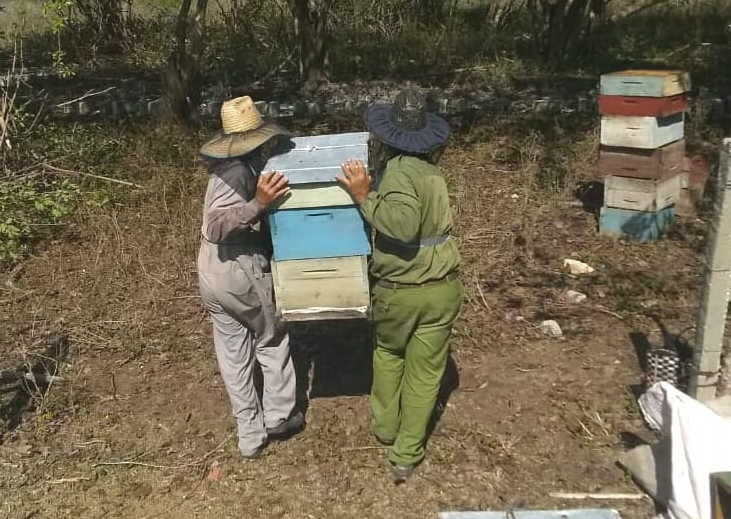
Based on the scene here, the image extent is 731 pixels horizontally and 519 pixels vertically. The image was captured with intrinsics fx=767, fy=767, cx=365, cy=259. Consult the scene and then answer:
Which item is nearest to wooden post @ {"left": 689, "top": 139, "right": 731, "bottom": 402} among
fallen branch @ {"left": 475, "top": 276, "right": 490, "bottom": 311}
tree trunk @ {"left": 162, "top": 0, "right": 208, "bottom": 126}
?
fallen branch @ {"left": 475, "top": 276, "right": 490, "bottom": 311}

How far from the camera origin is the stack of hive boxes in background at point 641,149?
20.5 feet

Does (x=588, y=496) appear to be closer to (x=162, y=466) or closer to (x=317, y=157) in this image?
(x=317, y=157)

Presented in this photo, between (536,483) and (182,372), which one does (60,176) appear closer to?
(182,372)

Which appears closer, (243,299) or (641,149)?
(243,299)

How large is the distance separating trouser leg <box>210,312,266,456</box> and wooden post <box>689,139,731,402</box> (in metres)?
2.35

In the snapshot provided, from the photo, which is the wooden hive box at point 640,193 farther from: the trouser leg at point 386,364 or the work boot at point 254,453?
the work boot at point 254,453

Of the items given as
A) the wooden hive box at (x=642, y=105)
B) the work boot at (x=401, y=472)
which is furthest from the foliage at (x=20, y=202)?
the wooden hive box at (x=642, y=105)

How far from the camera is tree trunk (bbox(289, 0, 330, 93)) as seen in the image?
1107 centimetres

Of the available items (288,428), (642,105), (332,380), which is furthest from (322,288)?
(642,105)

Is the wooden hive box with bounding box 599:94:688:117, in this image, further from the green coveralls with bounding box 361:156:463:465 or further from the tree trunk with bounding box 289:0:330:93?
the tree trunk with bounding box 289:0:330:93

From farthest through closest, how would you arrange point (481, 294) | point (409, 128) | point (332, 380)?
point (481, 294) < point (332, 380) < point (409, 128)

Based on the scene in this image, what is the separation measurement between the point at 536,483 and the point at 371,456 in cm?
92

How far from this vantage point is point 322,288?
3.92m

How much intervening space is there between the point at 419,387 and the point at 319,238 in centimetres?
94
